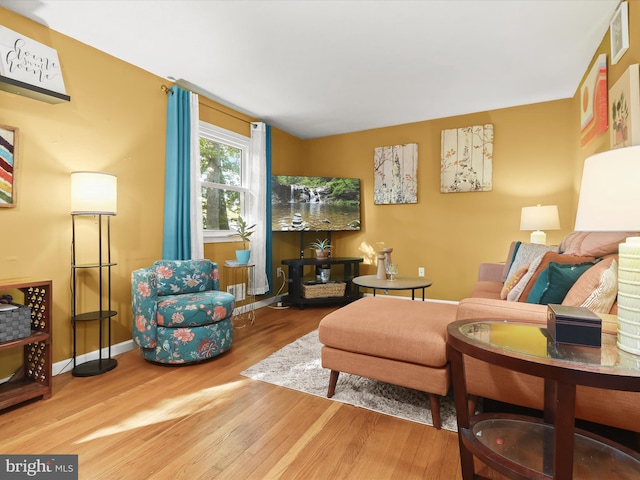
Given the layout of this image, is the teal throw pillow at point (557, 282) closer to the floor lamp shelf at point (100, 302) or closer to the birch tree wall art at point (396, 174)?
the floor lamp shelf at point (100, 302)

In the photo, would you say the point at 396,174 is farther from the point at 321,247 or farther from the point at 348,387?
the point at 348,387

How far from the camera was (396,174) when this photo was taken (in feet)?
15.5

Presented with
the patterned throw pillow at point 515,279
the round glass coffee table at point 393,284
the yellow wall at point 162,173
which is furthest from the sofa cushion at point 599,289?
the yellow wall at point 162,173

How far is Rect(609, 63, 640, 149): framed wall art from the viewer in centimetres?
199

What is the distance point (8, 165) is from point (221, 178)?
2.01 meters

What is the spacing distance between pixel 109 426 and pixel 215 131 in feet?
9.87

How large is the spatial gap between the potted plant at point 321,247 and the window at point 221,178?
3.74 ft

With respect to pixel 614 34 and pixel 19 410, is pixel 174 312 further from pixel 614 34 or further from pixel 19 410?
pixel 614 34

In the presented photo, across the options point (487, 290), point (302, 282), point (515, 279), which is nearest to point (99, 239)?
point (302, 282)

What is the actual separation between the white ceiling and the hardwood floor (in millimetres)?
2492

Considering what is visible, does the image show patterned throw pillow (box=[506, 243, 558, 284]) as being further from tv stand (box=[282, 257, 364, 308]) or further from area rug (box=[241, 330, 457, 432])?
tv stand (box=[282, 257, 364, 308])

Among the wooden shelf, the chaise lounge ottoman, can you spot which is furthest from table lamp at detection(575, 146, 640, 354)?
the wooden shelf

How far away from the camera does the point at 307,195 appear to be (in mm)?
4629

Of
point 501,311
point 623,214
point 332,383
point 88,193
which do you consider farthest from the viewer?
point 88,193
